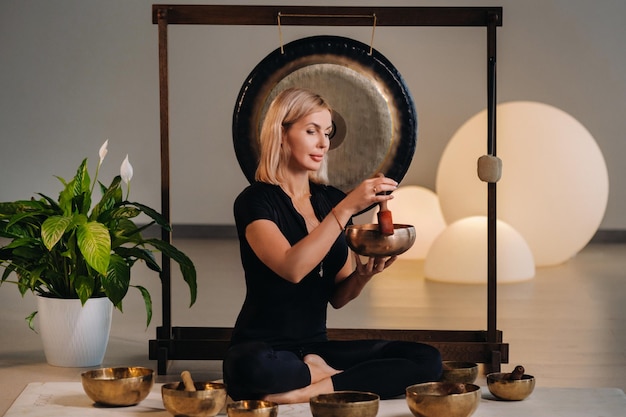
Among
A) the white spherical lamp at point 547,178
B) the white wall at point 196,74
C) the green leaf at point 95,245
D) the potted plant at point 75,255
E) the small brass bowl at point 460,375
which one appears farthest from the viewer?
the white wall at point 196,74

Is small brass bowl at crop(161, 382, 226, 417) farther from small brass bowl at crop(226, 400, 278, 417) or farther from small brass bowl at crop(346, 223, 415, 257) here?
small brass bowl at crop(346, 223, 415, 257)

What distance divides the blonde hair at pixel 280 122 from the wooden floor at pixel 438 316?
74cm

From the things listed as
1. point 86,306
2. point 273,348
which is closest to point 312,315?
point 273,348

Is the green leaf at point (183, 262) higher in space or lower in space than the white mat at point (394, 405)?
higher

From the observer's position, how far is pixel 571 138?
17.0 ft

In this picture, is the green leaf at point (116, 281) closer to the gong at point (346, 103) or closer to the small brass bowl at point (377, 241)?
the gong at point (346, 103)

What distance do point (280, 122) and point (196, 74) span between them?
13.3 ft

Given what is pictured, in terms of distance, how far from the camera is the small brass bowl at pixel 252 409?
2.15 meters

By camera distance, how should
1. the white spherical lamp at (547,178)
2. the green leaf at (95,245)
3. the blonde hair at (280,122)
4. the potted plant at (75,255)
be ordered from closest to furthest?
the blonde hair at (280,122), the green leaf at (95,245), the potted plant at (75,255), the white spherical lamp at (547,178)

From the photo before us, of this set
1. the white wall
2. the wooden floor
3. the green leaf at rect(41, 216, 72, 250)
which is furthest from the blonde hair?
the white wall

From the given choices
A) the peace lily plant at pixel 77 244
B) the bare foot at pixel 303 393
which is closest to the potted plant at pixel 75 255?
the peace lily plant at pixel 77 244

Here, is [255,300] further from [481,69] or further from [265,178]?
[481,69]

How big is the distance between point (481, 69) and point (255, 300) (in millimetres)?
4227

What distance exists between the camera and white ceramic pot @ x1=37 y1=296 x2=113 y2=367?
2.96 metres
